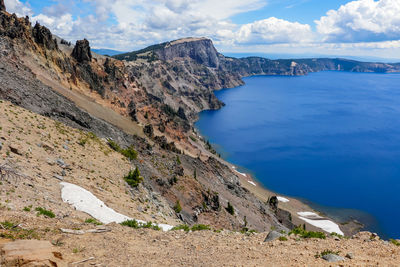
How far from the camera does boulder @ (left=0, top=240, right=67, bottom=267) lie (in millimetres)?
10586

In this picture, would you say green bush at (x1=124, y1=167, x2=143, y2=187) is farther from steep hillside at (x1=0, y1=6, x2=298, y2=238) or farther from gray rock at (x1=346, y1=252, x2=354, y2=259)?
gray rock at (x1=346, y1=252, x2=354, y2=259)

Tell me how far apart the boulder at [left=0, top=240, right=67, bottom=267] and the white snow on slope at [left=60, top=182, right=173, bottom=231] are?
905 cm

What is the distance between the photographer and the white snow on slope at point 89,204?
70.5ft

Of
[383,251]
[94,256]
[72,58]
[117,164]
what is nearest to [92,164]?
[117,164]

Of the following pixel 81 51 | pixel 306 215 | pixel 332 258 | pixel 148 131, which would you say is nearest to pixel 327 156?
pixel 306 215

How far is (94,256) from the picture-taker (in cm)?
1387

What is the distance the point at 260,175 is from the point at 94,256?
95723 millimetres

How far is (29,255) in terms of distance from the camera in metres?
10.9

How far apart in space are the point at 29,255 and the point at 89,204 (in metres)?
11.9

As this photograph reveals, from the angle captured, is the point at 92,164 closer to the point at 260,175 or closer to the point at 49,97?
the point at 49,97

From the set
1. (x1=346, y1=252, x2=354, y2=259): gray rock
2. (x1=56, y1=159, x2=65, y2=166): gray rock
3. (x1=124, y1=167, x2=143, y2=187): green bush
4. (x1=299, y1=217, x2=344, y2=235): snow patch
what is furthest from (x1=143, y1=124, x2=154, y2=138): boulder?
(x1=346, y1=252, x2=354, y2=259): gray rock

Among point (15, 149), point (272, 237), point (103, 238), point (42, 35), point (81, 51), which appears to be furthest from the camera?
point (81, 51)

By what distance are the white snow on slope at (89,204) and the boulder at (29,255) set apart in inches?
356

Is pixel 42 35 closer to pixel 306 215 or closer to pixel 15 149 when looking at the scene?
pixel 15 149
